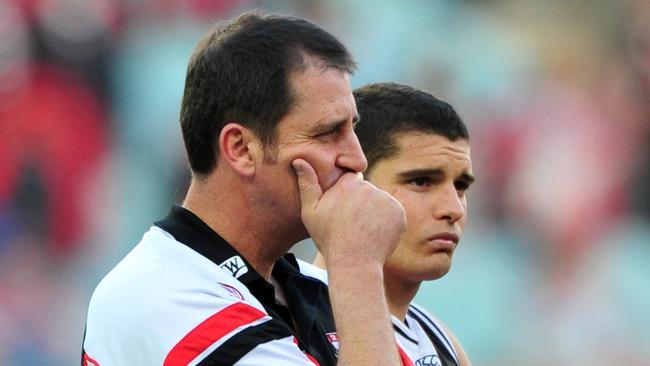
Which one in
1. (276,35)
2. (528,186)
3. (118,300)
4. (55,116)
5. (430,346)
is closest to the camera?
(118,300)

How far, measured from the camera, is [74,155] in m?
7.71

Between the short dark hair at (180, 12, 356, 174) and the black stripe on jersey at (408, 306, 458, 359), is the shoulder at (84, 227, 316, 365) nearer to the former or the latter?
the short dark hair at (180, 12, 356, 174)

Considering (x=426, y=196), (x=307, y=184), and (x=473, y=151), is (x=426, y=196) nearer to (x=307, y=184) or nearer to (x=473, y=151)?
(x=307, y=184)

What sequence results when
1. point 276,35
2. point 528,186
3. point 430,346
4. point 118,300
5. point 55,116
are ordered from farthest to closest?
point 528,186
point 55,116
point 430,346
point 276,35
point 118,300

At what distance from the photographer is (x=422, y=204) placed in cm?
389

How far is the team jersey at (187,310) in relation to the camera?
8.38ft

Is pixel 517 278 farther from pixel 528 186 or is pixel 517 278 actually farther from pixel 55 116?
pixel 55 116

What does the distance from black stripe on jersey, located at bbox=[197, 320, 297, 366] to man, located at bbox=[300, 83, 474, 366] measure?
1140mm

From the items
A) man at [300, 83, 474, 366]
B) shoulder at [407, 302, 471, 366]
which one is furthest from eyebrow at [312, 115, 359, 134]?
shoulder at [407, 302, 471, 366]

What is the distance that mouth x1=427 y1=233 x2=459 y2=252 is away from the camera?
386cm

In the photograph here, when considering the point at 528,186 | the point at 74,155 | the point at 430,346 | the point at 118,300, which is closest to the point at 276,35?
the point at 118,300

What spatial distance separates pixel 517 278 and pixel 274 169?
246 inches

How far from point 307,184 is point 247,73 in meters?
0.29

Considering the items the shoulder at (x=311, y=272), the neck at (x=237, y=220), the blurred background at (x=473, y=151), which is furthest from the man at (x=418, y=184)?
the blurred background at (x=473, y=151)
